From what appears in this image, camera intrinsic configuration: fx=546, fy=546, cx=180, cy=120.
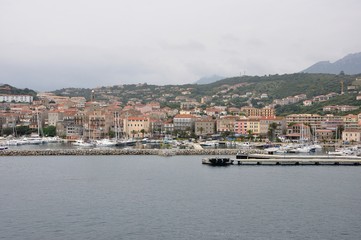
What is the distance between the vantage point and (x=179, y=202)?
74.5 ft

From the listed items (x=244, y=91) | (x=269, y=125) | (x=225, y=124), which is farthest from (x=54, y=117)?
(x=244, y=91)

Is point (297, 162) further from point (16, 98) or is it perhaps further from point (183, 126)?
point (16, 98)

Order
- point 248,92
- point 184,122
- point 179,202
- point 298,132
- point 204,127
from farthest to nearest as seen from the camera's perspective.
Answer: point 248,92, point 184,122, point 204,127, point 298,132, point 179,202

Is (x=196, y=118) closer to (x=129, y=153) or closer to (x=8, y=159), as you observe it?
(x=129, y=153)

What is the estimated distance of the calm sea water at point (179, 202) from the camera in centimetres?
1831

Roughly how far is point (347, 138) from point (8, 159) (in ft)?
118

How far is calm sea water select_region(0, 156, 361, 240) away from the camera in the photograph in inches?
721

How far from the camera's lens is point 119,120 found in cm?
7038

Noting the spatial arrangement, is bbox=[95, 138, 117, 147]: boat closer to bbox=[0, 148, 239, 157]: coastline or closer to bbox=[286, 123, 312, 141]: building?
bbox=[0, 148, 239, 157]: coastline

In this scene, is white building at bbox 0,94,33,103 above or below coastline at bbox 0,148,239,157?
above

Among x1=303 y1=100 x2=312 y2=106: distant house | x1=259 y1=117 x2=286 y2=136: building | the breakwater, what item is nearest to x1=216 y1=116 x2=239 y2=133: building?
x1=259 y1=117 x2=286 y2=136: building

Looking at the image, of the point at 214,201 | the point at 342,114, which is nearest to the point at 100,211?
the point at 214,201

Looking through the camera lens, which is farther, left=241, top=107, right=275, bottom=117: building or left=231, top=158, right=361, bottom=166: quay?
left=241, top=107, right=275, bottom=117: building

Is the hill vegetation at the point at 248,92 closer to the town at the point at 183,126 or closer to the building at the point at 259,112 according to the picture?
the building at the point at 259,112
